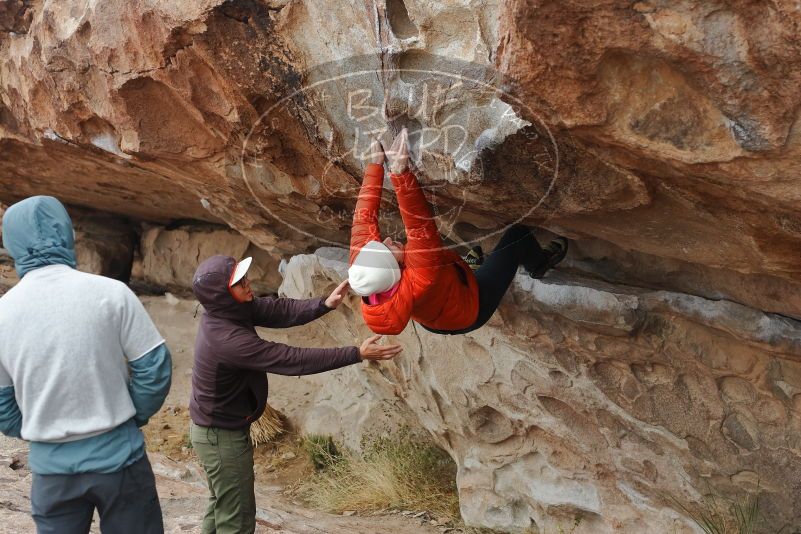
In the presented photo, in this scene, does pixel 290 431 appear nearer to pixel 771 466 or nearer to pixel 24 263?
pixel 771 466

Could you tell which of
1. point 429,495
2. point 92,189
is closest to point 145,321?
point 429,495

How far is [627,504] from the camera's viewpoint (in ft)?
12.6

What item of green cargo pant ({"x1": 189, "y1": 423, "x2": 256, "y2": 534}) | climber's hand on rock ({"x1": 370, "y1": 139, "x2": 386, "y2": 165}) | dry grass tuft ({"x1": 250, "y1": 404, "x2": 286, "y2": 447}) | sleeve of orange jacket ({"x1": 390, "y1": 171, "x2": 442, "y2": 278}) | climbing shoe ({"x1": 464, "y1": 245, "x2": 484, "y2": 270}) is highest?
climber's hand on rock ({"x1": 370, "y1": 139, "x2": 386, "y2": 165})

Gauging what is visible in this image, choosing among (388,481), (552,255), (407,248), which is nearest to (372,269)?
(407,248)

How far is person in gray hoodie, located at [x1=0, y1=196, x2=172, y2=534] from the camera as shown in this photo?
222cm

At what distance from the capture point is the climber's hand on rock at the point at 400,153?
2811 mm

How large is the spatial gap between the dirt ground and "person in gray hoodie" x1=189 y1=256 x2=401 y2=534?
26.7 inches

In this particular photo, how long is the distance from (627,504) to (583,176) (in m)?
1.91

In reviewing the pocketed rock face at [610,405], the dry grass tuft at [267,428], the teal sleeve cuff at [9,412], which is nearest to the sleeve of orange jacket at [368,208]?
the pocketed rock face at [610,405]

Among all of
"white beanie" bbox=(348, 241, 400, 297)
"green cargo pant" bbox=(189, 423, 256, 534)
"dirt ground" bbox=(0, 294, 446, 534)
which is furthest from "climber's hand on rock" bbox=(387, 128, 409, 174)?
"dirt ground" bbox=(0, 294, 446, 534)

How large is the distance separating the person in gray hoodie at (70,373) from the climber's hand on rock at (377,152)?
3.37 feet

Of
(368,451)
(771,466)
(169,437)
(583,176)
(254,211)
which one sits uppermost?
(583,176)

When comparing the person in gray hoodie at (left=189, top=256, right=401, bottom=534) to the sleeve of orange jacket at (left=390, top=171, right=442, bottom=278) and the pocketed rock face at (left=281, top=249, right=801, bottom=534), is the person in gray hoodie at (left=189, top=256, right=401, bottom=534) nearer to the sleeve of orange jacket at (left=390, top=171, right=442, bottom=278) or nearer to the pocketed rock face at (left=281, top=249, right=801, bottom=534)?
the sleeve of orange jacket at (left=390, top=171, right=442, bottom=278)

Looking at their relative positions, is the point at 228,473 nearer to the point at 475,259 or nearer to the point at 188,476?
the point at 475,259
